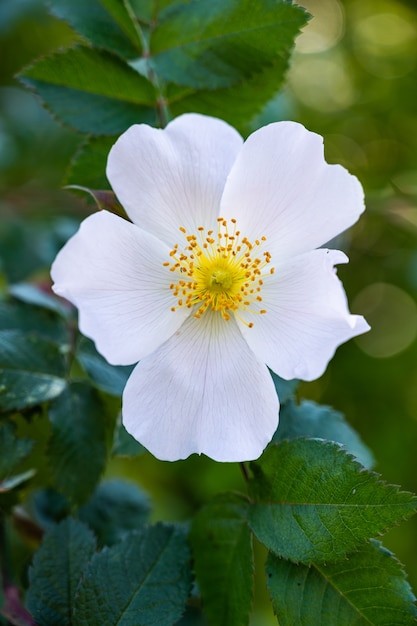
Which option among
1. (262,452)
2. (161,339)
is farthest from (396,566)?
(161,339)

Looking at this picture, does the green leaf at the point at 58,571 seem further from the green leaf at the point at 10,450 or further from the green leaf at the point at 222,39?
the green leaf at the point at 222,39

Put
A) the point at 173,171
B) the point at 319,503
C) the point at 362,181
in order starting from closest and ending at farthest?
the point at 319,503 → the point at 173,171 → the point at 362,181

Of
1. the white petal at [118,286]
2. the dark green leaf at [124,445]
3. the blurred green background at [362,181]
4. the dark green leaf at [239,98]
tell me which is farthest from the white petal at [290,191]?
the blurred green background at [362,181]

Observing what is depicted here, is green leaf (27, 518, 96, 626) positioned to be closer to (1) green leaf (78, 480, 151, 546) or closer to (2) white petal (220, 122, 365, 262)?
(1) green leaf (78, 480, 151, 546)

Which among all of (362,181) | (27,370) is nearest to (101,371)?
(27,370)

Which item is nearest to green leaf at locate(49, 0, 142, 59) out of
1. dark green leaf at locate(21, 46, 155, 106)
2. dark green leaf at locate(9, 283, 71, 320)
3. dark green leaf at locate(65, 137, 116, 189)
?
dark green leaf at locate(21, 46, 155, 106)

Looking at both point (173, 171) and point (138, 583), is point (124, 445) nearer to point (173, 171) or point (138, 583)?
point (138, 583)

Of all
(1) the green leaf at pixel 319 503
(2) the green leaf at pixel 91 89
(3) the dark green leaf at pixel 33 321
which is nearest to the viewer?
(1) the green leaf at pixel 319 503
